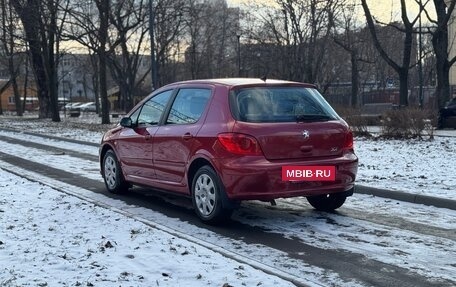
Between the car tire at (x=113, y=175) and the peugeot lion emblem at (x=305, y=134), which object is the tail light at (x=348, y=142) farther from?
the car tire at (x=113, y=175)

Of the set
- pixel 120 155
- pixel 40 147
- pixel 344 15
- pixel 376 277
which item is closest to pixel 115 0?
pixel 344 15

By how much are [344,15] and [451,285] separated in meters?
35.7

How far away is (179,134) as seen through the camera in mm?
7379

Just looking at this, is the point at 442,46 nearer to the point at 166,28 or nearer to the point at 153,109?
the point at 153,109

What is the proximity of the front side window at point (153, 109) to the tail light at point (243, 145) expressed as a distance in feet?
6.11

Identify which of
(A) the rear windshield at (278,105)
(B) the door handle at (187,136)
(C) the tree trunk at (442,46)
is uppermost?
(C) the tree trunk at (442,46)

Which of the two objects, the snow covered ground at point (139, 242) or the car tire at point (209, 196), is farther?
the car tire at point (209, 196)

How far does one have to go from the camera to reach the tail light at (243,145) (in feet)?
21.3

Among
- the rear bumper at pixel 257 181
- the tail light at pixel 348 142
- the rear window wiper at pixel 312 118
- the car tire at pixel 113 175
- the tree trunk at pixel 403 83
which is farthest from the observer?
the tree trunk at pixel 403 83

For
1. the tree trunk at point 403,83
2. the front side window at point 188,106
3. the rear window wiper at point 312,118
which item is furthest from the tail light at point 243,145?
the tree trunk at point 403,83

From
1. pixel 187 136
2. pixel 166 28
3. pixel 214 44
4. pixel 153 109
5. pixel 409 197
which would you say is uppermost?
pixel 214 44

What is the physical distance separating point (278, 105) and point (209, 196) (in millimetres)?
1354

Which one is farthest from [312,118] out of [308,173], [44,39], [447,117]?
[44,39]

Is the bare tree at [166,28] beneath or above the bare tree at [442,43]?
above
